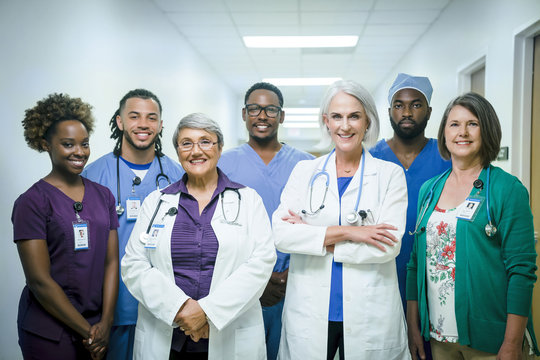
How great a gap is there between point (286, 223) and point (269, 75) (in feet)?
18.6

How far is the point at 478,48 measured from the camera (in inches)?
133

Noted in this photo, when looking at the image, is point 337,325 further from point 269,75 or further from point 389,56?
point 269,75

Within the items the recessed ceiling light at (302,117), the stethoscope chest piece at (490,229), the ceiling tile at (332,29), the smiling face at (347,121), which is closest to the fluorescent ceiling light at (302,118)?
the recessed ceiling light at (302,117)

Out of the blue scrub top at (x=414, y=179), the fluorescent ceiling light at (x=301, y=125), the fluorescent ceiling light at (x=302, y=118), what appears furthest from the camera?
the fluorescent ceiling light at (x=301, y=125)

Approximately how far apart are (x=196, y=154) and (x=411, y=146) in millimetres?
1144

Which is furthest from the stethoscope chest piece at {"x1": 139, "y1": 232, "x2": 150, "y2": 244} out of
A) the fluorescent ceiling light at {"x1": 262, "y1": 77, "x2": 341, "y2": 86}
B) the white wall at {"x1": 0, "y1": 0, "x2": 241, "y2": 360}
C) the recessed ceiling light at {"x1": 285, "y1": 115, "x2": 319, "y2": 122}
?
the recessed ceiling light at {"x1": 285, "y1": 115, "x2": 319, "y2": 122}

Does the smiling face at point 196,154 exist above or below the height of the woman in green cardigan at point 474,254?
above

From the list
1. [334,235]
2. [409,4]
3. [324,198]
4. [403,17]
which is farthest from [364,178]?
[403,17]

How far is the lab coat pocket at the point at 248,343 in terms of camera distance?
4.93 ft

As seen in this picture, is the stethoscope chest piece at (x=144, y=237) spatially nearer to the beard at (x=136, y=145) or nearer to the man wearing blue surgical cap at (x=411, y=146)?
the beard at (x=136, y=145)

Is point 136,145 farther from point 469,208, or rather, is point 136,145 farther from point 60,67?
point 469,208

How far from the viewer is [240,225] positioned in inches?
60.7

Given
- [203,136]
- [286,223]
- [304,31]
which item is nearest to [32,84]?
[203,136]

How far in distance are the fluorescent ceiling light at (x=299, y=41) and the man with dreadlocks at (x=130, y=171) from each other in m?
3.16
